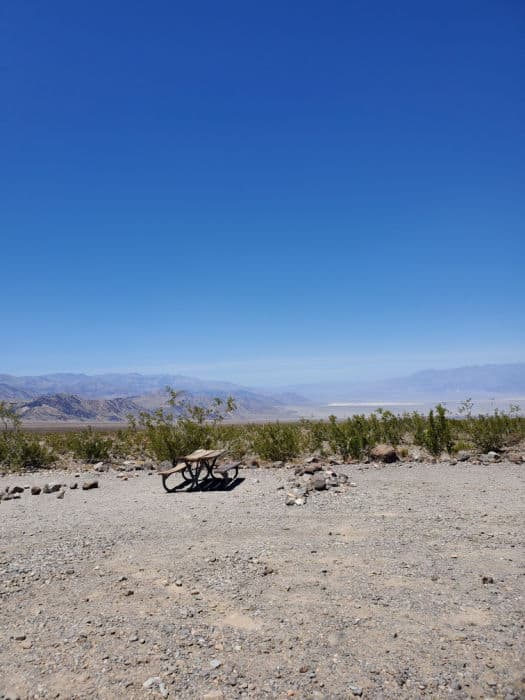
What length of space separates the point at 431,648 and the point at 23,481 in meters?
13.6

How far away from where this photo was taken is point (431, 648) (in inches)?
170

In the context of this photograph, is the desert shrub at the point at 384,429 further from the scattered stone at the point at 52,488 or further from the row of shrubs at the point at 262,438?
the scattered stone at the point at 52,488

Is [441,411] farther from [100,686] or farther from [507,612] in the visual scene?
[100,686]

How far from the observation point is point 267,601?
5.34 meters

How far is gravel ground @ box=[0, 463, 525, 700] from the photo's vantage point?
13.1ft

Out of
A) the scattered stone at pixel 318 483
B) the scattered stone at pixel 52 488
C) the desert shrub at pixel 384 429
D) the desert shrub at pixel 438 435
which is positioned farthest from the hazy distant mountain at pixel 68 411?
the scattered stone at pixel 318 483

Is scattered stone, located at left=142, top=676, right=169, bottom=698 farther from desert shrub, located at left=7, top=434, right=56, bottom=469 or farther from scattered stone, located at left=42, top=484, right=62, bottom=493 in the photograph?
desert shrub, located at left=7, top=434, right=56, bottom=469

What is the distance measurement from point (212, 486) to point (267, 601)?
6979mm

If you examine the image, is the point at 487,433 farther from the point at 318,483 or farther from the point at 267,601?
the point at 267,601

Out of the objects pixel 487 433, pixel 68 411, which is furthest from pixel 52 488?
pixel 68 411

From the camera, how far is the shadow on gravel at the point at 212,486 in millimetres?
11883

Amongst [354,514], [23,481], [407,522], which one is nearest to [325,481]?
[354,514]

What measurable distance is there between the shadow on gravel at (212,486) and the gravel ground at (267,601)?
2206mm

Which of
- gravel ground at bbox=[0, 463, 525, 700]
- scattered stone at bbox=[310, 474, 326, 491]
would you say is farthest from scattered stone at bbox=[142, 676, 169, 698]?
scattered stone at bbox=[310, 474, 326, 491]
